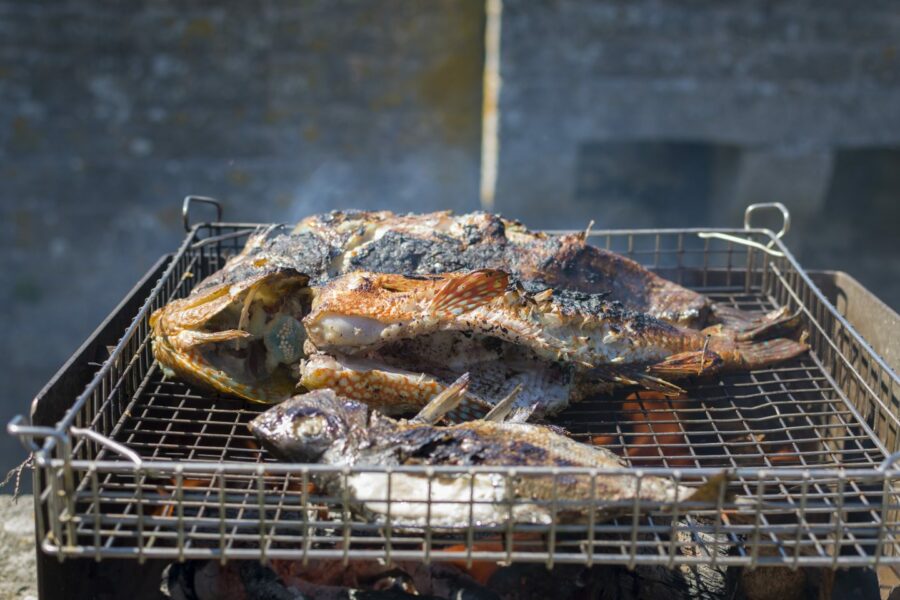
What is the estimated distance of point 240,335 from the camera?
326 cm

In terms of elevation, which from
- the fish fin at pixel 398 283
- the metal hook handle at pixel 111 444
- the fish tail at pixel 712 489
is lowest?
the fish tail at pixel 712 489

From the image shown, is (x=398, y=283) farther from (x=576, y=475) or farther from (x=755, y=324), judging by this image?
(x=755, y=324)

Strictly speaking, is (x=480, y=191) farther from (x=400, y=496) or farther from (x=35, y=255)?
(x=400, y=496)

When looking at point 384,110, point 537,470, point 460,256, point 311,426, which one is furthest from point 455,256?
point 384,110

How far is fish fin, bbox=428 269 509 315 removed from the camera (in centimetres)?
322

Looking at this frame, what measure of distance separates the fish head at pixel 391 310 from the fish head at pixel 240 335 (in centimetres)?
19

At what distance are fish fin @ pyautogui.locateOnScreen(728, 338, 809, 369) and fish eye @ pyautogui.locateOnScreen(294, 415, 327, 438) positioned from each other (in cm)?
169

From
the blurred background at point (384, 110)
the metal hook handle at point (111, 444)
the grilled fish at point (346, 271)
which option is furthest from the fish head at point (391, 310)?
the blurred background at point (384, 110)

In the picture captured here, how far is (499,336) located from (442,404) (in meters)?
0.40

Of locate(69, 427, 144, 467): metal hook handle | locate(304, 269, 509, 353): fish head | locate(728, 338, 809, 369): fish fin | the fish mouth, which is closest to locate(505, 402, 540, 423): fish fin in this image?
locate(304, 269, 509, 353): fish head

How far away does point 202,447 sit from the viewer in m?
2.99

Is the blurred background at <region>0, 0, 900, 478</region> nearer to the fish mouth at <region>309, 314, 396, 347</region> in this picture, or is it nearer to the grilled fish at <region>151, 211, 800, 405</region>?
the grilled fish at <region>151, 211, 800, 405</region>

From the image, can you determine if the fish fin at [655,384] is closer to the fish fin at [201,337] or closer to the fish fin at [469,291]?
the fish fin at [469,291]

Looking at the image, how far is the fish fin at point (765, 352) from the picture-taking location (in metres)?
3.61
